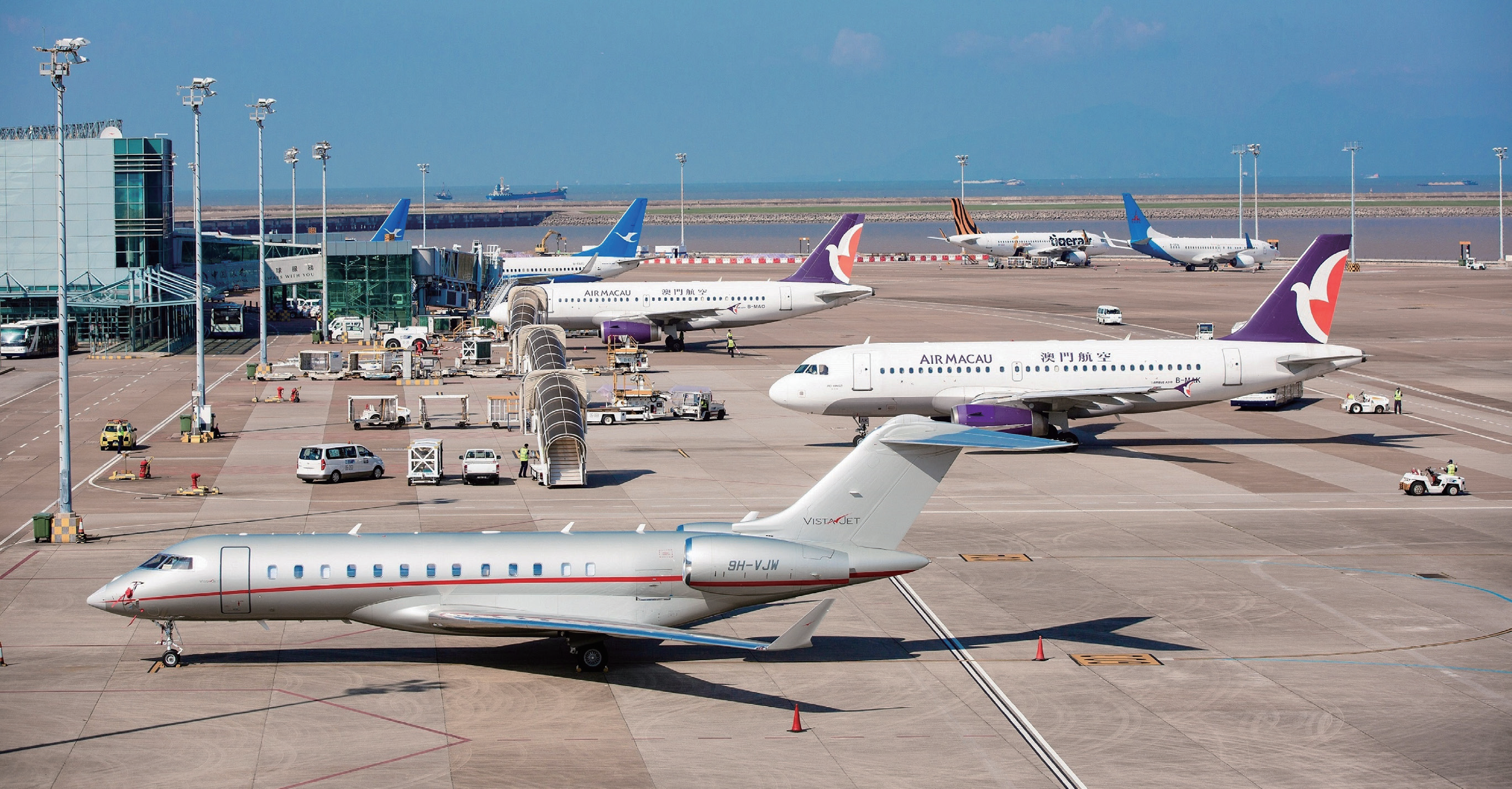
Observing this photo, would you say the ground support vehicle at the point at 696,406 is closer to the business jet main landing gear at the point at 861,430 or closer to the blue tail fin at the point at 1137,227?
the business jet main landing gear at the point at 861,430

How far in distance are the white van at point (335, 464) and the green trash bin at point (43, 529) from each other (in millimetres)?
11562

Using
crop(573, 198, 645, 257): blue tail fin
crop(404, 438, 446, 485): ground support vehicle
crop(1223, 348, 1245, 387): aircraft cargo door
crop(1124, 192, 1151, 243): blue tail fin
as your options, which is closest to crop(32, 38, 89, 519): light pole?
crop(404, 438, 446, 485): ground support vehicle

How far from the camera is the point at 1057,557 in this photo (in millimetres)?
43156

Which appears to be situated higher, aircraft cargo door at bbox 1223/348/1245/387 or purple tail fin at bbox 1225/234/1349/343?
purple tail fin at bbox 1225/234/1349/343

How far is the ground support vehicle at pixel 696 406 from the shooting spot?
2867 inches

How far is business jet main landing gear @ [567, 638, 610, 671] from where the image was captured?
31.7 meters

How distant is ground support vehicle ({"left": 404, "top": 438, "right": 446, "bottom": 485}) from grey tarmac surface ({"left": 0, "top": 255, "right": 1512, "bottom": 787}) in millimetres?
1168

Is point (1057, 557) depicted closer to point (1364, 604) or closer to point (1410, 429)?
point (1364, 604)

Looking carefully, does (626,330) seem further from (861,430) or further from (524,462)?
(524,462)

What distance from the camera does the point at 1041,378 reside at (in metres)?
62.4

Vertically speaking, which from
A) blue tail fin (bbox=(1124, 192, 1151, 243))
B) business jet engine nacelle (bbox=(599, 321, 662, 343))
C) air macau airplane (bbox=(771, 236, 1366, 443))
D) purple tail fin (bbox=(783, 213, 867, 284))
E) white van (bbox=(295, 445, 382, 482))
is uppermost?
blue tail fin (bbox=(1124, 192, 1151, 243))

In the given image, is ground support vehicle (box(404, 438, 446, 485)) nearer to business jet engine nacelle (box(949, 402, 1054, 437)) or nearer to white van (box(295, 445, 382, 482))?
white van (box(295, 445, 382, 482))

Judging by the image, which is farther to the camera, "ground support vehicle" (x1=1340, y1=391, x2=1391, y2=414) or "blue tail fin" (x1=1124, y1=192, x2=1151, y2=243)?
"blue tail fin" (x1=1124, y1=192, x2=1151, y2=243)

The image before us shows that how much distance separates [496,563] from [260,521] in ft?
66.0
